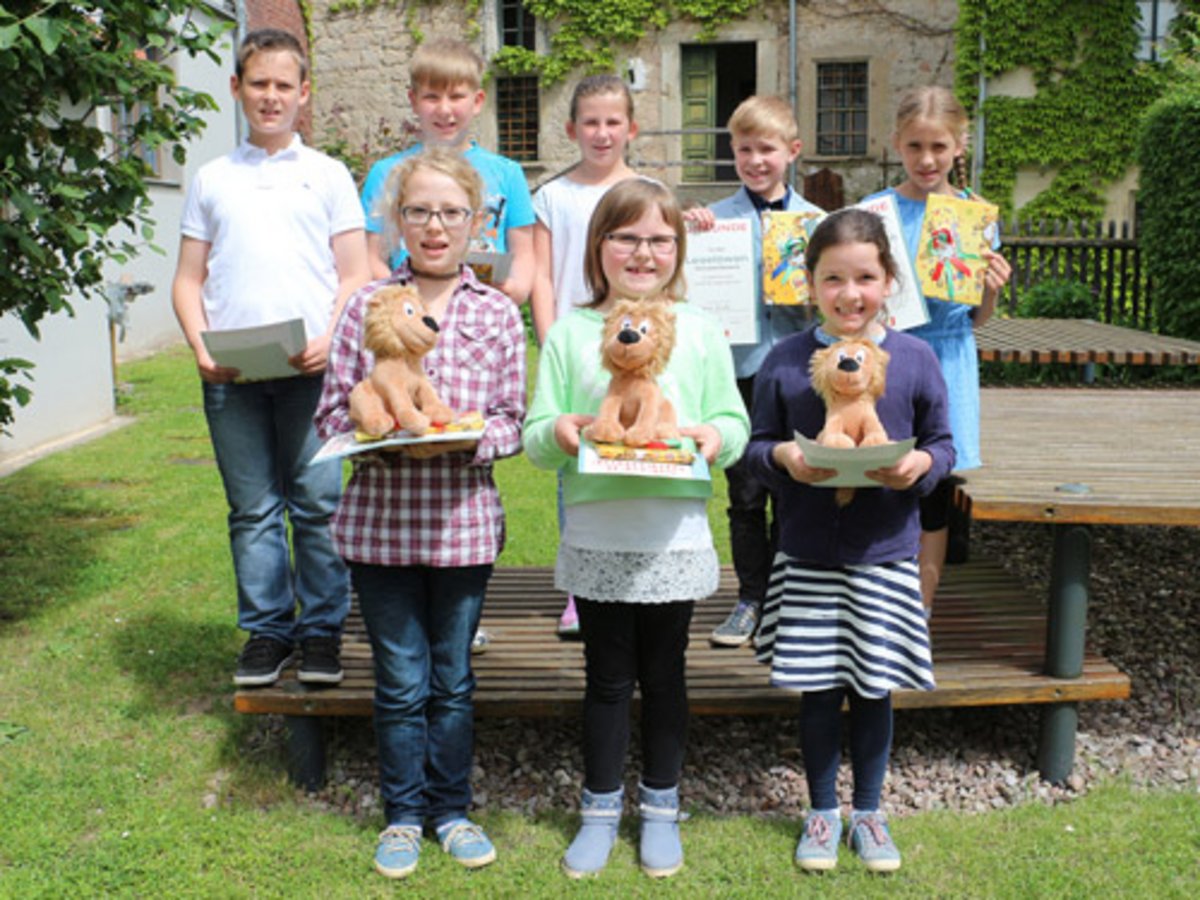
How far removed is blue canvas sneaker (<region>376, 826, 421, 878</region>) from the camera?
9.93ft

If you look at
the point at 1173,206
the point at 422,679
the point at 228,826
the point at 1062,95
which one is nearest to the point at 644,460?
the point at 422,679

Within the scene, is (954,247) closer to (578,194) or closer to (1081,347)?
(578,194)

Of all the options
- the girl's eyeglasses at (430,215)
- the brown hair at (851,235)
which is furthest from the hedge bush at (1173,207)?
the girl's eyeglasses at (430,215)

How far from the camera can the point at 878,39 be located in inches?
814

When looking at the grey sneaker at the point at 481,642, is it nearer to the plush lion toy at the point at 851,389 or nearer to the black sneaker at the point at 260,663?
the black sneaker at the point at 260,663

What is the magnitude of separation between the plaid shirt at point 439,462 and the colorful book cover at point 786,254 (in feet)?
3.21

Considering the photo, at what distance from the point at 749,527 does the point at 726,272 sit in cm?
88

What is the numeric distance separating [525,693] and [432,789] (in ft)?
Result: 1.60

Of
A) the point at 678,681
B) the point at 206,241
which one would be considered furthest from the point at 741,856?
the point at 206,241

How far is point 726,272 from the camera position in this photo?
12.2 ft

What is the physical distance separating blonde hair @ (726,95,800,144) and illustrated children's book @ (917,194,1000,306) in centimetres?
49

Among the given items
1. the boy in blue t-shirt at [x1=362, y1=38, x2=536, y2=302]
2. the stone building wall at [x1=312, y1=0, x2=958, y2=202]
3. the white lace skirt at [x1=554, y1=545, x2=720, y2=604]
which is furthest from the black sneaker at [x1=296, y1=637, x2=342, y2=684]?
the stone building wall at [x1=312, y1=0, x2=958, y2=202]

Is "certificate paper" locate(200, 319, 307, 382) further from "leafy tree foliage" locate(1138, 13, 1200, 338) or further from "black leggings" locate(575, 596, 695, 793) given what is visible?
"leafy tree foliage" locate(1138, 13, 1200, 338)

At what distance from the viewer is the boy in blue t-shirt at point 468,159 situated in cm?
355
